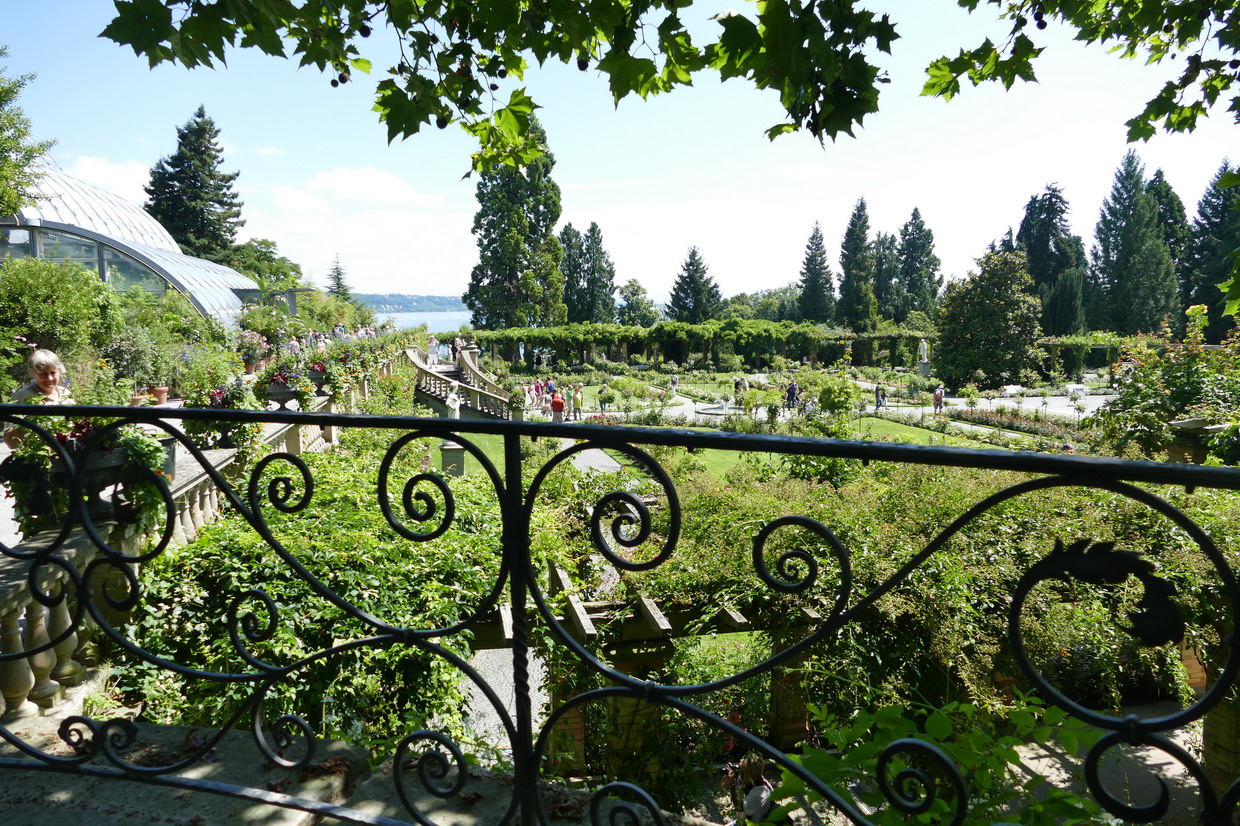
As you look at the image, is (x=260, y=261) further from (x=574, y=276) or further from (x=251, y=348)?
(x=251, y=348)

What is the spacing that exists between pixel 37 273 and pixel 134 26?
631 inches

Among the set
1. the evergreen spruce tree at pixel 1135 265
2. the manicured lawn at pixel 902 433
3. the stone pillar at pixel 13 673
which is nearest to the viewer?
the stone pillar at pixel 13 673

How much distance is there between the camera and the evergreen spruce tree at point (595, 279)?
203 ft

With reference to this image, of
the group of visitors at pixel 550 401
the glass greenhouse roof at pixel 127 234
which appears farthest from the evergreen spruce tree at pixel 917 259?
the glass greenhouse roof at pixel 127 234

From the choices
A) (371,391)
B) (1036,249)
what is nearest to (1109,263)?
(1036,249)

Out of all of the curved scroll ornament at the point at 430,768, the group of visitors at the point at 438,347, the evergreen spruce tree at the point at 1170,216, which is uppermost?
the evergreen spruce tree at the point at 1170,216

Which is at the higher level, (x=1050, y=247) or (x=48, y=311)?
(x=1050, y=247)

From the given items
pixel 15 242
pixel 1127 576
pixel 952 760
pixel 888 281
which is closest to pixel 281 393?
pixel 952 760

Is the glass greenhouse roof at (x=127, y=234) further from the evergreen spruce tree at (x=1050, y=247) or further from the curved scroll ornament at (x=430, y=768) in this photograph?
the evergreen spruce tree at (x=1050, y=247)

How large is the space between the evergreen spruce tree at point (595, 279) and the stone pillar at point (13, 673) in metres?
59.3

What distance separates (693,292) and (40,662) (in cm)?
6123

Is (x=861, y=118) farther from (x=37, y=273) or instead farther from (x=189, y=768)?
(x=37, y=273)

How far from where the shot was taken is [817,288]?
6297cm

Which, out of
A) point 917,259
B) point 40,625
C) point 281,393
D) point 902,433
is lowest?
point 902,433
